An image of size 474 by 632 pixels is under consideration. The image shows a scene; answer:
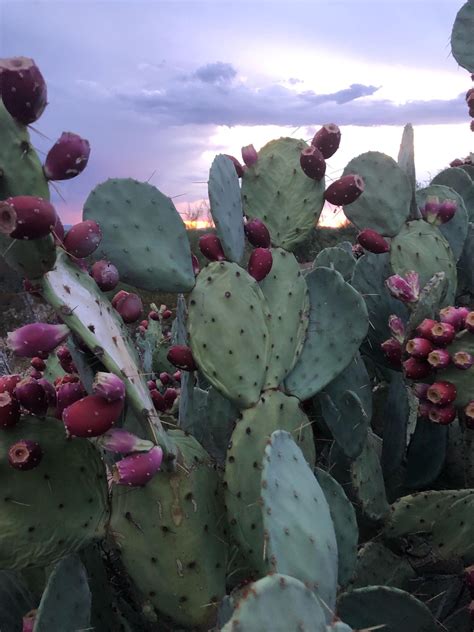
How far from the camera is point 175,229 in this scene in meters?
1.90

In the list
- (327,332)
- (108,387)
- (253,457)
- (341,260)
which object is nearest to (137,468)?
(108,387)

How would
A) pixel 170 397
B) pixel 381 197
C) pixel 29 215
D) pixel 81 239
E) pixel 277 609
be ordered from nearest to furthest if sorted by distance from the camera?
pixel 277 609 < pixel 29 215 < pixel 81 239 < pixel 381 197 < pixel 170 397

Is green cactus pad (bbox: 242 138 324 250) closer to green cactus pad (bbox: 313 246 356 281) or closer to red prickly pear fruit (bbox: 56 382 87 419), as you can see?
green cactus pad (bbox: 313 246 356 281)

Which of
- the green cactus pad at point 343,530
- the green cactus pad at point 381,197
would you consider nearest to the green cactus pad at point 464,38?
the green cactus pad at point 381,197

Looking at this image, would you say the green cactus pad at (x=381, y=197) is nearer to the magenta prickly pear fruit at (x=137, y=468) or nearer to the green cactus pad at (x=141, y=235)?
the green cactus pad at (x=141, y=235)

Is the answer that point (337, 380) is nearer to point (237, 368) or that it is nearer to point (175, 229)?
point (237, 368)

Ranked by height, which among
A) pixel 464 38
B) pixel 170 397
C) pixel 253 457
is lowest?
pixel 170 397

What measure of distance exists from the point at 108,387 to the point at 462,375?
1.07 metres

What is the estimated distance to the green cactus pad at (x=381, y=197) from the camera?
2496mm

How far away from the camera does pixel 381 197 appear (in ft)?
8.21

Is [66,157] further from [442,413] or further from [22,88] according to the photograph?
[442,413]

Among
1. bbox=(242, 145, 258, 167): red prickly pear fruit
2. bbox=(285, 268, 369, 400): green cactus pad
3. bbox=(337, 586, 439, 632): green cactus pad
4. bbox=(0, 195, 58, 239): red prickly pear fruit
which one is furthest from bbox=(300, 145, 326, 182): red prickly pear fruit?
bbox=(337, 586, 439, 632): green cactus pad

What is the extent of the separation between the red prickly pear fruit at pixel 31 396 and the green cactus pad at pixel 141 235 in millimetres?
466

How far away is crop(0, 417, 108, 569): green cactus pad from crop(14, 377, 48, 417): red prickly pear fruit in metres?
0.03
